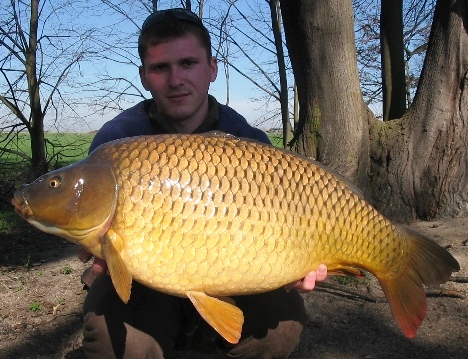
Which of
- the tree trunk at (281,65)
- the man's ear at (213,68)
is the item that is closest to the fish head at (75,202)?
the man's ear at (213,68)

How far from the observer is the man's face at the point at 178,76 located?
1782 millimetres

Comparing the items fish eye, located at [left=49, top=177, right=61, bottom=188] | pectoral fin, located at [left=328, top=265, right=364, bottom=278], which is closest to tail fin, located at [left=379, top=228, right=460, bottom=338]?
pectoral fin, located at [left=328, top=265, right=364, bottom=278]

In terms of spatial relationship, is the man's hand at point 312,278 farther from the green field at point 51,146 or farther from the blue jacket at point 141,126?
the green field at point 51,146

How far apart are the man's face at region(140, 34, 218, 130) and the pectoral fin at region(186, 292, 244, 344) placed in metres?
0.72

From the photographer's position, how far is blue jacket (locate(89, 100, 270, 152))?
1.82 m

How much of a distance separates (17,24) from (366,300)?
500 centimetres

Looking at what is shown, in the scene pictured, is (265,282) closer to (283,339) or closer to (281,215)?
(281,215)

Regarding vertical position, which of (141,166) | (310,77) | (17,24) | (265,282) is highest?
(17,24)

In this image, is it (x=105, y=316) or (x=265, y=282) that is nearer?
(x=265, y=282)

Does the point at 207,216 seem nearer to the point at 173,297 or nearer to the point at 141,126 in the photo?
the point at 173,297

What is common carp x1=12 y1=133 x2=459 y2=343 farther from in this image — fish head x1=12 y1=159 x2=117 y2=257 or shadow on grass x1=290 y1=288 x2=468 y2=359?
shadow on grass x1=290 y1=288 x2=468 y2=359

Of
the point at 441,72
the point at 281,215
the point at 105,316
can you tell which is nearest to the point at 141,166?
the point at 281,215

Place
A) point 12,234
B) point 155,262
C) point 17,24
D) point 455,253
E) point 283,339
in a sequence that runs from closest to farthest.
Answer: point 155,262 → point 283,339 → point 455,253 → point 12,234 → point 17,24

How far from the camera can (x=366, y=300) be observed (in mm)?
2646
